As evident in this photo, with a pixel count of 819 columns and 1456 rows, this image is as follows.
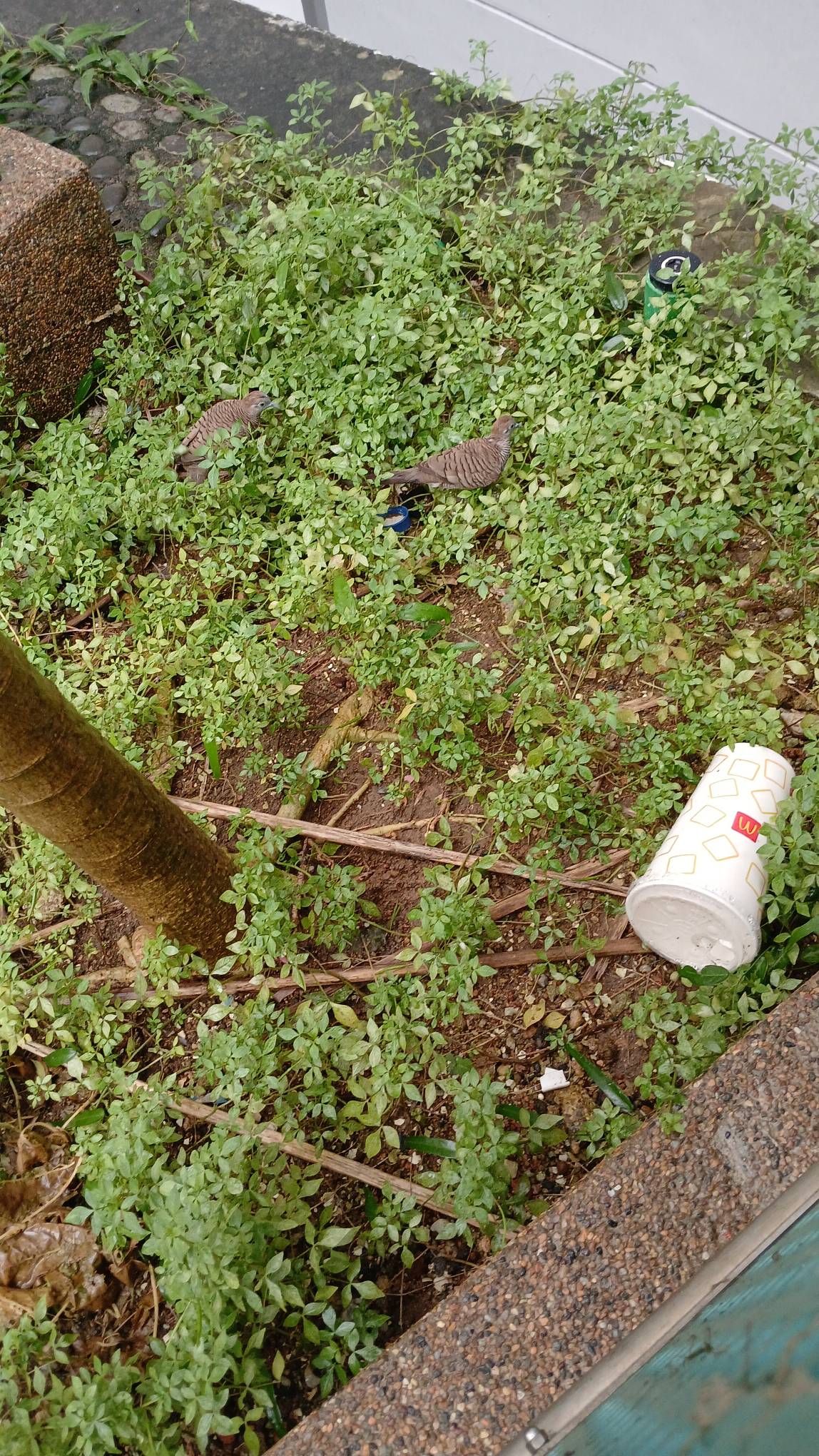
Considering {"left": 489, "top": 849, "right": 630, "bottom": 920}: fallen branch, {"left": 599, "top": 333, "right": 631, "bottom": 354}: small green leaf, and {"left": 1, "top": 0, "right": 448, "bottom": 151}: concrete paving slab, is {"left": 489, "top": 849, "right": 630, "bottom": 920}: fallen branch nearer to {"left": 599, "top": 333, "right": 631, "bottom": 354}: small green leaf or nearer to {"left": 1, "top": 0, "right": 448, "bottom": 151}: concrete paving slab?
{"left": 599, "top": 333, "right": 631, "bottom": 354}: small green leaf

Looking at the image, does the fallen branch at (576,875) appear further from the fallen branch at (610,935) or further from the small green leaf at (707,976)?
the small green leaf at (707,976)

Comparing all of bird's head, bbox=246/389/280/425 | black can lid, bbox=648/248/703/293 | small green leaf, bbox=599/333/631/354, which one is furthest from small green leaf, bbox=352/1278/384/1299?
black can lid, bbox=648/248/703/293

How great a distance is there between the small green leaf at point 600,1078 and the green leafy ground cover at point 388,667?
0.02 meters

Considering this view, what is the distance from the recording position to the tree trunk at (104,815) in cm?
208

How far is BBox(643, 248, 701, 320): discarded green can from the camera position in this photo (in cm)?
365

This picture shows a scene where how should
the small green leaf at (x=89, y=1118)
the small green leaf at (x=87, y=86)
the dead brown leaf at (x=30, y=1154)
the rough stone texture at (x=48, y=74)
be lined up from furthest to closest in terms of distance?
1. the rough stone texture at (x=48, y=74)
2. the small green leaf at (x=87, y=86)
3. the dead brown leaf at (x=30, y=1154)
4. the small green leaf at (x=89, y=1118)

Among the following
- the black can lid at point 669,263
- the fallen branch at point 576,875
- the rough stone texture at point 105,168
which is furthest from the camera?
the rough stone texture at point 105,168

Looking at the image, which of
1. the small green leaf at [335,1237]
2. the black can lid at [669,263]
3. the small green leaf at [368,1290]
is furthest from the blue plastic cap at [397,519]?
the small green leaf at [368,1290]

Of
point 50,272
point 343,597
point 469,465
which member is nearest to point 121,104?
point 50,272

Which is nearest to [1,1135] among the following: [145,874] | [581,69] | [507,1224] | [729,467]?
[145,874]

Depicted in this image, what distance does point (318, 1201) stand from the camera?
2596 millimetres

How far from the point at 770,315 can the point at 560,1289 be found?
3017mm

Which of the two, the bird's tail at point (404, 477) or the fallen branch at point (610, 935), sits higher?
the bird's tail at point (404, 477)

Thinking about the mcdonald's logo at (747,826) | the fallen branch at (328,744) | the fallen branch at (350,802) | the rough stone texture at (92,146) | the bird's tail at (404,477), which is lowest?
the fallen branch at (350,802)
